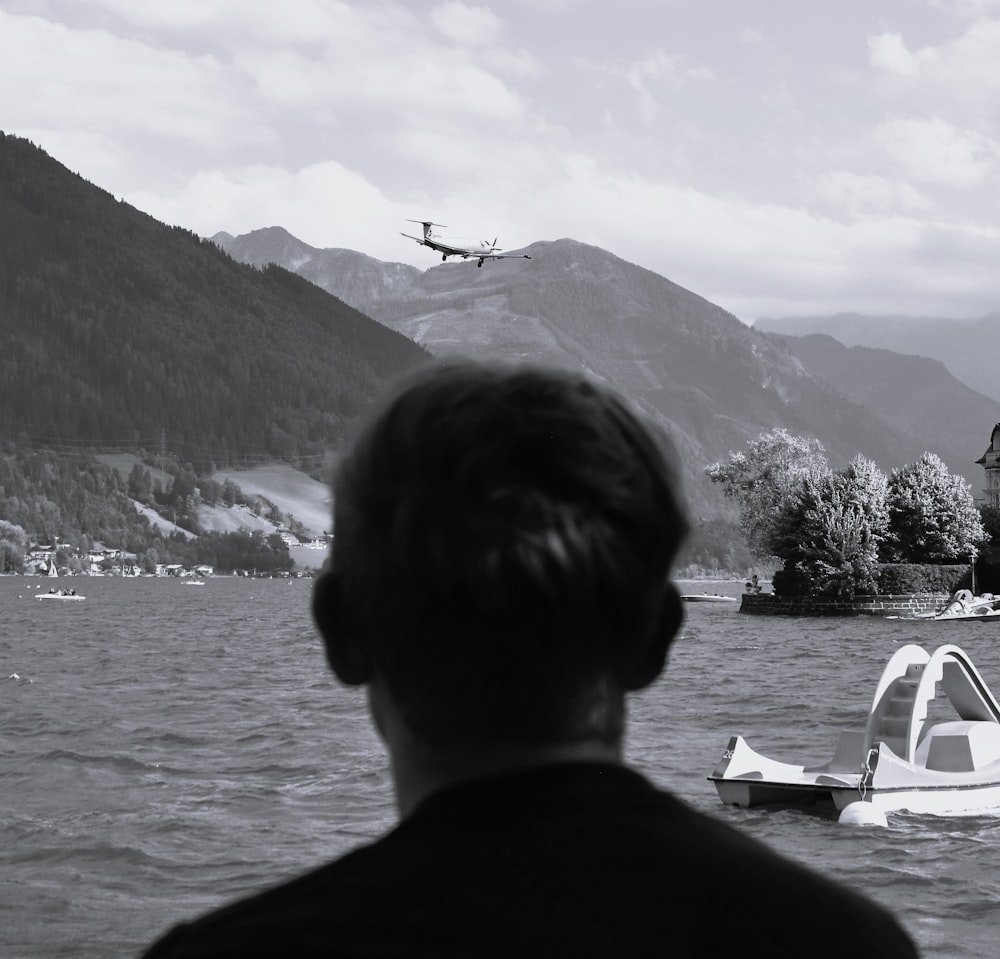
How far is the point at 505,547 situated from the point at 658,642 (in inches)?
14.3

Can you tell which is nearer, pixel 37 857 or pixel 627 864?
pixel 627 864

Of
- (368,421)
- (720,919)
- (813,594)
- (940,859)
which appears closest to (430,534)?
(368,421)

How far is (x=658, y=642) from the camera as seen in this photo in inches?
87.0

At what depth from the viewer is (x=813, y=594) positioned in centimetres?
11312

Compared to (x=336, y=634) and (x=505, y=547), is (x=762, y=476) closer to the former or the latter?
(x=336, y=634)

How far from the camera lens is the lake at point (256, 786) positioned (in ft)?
62.3

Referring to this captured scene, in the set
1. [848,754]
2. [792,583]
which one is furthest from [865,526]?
[848,754]

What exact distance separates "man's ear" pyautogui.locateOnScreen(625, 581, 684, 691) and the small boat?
10284cm

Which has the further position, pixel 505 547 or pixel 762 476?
pixel 762 476

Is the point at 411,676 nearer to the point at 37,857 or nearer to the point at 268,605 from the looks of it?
the point at 37,857

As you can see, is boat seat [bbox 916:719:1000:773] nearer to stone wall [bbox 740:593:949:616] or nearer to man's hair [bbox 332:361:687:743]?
man's hair [bbox 332:361:687:743]

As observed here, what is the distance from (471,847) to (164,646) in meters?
91.6

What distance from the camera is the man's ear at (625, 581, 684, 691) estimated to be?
7.11ft

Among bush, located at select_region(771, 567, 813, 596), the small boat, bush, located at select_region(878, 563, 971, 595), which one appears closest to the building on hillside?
bush, located at select_region(771, 567, 813, 596)
